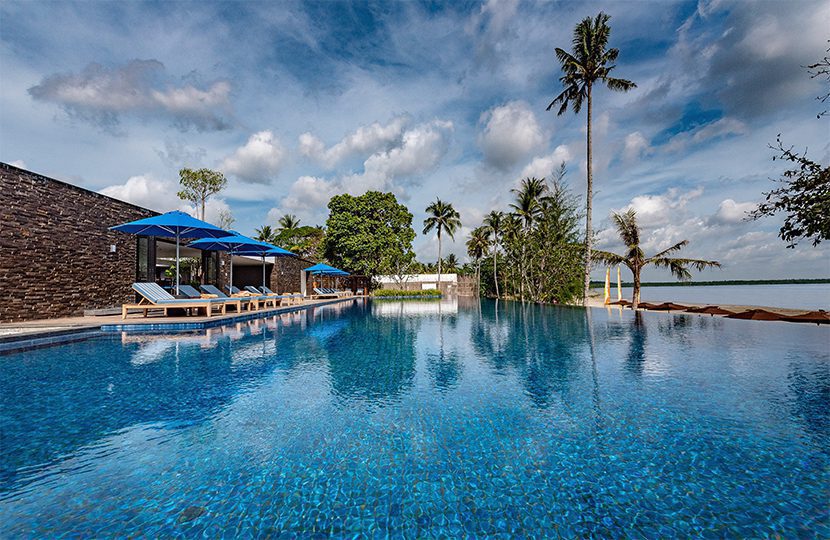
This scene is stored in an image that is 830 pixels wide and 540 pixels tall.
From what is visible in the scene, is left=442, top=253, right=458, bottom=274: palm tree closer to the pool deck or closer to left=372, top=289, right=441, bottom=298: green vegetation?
left=372, top=289, right=441, bottom=298: green vegetation

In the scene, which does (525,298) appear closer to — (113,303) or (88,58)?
(113,303)

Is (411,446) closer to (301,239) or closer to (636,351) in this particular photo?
(636,351)

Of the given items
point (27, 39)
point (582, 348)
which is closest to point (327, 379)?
point (582, 348)

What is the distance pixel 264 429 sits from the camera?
11.9 ft

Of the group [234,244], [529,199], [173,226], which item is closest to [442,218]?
[529,199]

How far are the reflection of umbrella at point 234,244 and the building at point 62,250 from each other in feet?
7.23

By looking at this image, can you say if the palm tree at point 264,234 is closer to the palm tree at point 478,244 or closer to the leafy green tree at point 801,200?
the palm tree at point 478,244

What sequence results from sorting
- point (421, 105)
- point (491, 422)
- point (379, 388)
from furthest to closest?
1. point (421, 105)
2. point (379, 388)
3. point (491, 422)

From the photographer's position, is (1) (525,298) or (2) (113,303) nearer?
(2) (113,303)

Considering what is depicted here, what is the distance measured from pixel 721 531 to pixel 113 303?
55.7 feet

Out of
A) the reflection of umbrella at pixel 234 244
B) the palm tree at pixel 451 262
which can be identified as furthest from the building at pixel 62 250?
the palm tree at pixel 451 262

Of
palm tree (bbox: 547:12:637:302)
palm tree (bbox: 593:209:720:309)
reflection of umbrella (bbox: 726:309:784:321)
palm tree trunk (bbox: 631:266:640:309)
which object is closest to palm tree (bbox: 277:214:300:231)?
palm tree (bbox: 547:12:637:302)

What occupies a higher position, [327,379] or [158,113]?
[158,113]

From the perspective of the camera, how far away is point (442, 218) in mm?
41531
